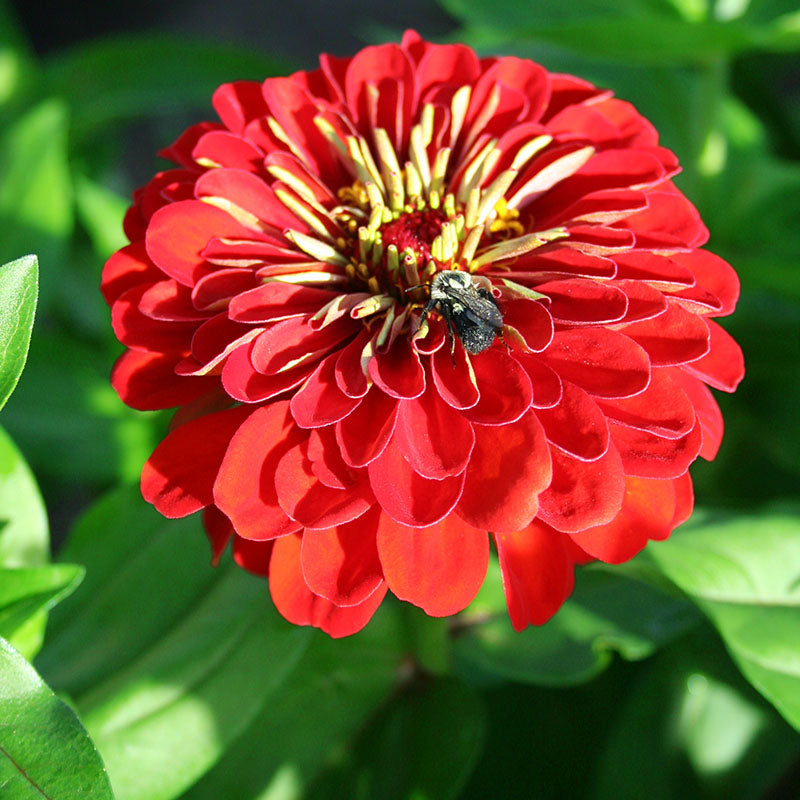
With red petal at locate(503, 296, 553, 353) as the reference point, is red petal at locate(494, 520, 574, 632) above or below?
below

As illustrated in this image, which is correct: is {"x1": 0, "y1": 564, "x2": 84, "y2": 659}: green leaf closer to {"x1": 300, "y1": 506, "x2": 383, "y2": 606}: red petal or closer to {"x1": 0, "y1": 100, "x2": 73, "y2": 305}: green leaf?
{"x1": 300, "y1": 506, "x2": 383, "y2": 606}: red petal

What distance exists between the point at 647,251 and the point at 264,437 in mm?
228

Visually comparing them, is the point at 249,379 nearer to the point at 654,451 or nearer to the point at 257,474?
the point at 257,474

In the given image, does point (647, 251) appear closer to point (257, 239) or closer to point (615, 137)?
point (615, 137)

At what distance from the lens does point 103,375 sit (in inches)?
37.4

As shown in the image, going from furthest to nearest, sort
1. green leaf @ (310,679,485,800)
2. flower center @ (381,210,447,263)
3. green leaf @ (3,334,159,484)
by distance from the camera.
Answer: green leaf @ (3,334,159,484), green leaf @ (310,679,485,800), flower center @ (381,210,447,263)

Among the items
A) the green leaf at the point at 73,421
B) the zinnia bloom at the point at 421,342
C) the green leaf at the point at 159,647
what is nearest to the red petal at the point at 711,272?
the zinnia bloom at the point at 421,342

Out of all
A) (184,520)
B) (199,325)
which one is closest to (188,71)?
(184,520)

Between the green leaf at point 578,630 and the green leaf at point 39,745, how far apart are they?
353mm

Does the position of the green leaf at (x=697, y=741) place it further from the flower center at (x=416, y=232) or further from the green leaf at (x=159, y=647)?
the flower center at (x=416, y=232)

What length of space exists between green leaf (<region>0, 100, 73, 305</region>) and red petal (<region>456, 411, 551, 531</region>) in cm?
65

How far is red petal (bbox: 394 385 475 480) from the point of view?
1.38ft

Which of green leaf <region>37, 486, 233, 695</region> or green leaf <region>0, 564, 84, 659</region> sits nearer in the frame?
green leaf <region>0, 564, 84, 659</region>

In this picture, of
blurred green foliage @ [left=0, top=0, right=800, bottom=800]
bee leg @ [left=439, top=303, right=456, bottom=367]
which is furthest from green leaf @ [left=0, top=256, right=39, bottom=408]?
bee leg @ [left=439, top=303, right=456, bottom=367]
